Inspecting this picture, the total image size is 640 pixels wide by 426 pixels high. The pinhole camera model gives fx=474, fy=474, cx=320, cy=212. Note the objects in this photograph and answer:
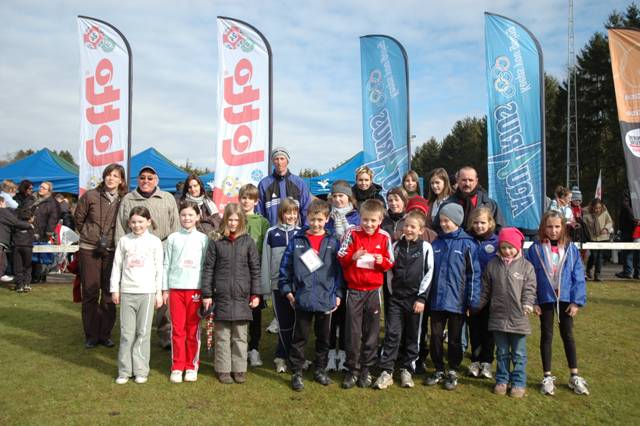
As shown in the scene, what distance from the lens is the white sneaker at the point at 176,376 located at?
4.37 m

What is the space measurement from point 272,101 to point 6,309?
547 centimetres

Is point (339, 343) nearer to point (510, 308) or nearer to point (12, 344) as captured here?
point (510, 308)

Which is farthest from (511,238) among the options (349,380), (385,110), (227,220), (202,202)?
(385,110)

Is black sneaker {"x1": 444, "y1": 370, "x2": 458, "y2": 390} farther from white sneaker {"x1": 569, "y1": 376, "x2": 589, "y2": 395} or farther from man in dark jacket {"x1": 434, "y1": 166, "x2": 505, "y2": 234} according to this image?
man in dark jacket {"x1": 434, "y1": 166, "x2": 505, "y2": 234}

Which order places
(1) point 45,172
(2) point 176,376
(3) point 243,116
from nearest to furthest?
(2) point 176,376 → (3) point 243,116 → (1) point 45,172

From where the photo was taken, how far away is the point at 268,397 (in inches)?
159

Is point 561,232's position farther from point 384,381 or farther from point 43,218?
point 43,218

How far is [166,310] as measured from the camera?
5438mm

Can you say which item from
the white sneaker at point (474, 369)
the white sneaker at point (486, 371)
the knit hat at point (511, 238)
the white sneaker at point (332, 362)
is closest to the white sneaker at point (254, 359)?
the white sneaker at point (332, 362)

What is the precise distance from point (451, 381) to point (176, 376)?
2517 millimetres

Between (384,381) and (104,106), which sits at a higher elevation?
(104,106)

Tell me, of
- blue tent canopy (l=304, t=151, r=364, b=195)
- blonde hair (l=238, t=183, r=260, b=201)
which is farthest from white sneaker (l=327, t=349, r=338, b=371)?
blue tent canopy (l=304, t=151, r=364, b=195)

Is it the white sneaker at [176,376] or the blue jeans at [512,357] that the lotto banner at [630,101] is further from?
the white sneaker at [176,376]

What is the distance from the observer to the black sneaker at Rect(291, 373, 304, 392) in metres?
4.21
